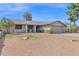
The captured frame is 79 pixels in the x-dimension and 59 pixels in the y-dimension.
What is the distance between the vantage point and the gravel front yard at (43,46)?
3715 mm

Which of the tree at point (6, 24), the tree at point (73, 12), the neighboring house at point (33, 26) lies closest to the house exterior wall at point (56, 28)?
the neighboring house at point (33, 26)

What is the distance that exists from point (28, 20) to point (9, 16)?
0.79 ft

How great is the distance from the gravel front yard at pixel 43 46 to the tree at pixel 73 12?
0.20 m

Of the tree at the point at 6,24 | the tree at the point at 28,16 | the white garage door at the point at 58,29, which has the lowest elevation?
the white garage door at the point at 58,29

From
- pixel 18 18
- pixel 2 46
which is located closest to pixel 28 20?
pixel 18 18

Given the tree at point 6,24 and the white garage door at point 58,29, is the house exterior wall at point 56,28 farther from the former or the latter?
the tree at point 6,24

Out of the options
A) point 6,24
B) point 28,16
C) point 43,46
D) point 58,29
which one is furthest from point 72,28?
point 6,24

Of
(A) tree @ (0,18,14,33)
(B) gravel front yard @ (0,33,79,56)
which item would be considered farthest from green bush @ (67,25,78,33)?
(A) tree @ (0,18,14,33)

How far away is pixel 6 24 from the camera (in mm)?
3779

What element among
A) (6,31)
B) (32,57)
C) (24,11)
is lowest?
(32,57)

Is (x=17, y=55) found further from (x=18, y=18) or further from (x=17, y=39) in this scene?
(x=18, y=18)

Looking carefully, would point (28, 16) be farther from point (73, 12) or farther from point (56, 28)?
point (73, 12)

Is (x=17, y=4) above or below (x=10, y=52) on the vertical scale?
above

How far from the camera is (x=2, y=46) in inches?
147
